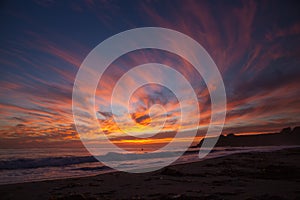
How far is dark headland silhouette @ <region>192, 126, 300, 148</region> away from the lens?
350 feet

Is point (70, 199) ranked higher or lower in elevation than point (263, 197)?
higher

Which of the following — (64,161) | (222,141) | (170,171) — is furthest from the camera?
(222,141)

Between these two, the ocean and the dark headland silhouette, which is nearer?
the ocean

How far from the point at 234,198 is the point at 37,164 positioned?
20078 mm

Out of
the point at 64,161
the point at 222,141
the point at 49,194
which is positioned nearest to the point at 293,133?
the point at 222,141

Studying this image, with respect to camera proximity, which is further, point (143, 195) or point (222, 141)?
point (222, 141)

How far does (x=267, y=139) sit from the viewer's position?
120 m

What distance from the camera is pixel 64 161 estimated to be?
73.5 feet

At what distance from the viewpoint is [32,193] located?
23.6 ft

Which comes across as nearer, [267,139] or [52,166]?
[52,166]

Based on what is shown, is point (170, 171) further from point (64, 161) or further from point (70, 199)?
point (64, 161)

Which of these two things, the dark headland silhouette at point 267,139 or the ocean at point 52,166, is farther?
the dark headland silhouette at point 267,139

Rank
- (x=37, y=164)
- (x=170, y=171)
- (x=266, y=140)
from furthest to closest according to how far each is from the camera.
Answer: (x=266, y=140), (x=37, y=164), (x=170, y=171)

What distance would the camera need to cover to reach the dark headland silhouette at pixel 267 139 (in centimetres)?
10681
